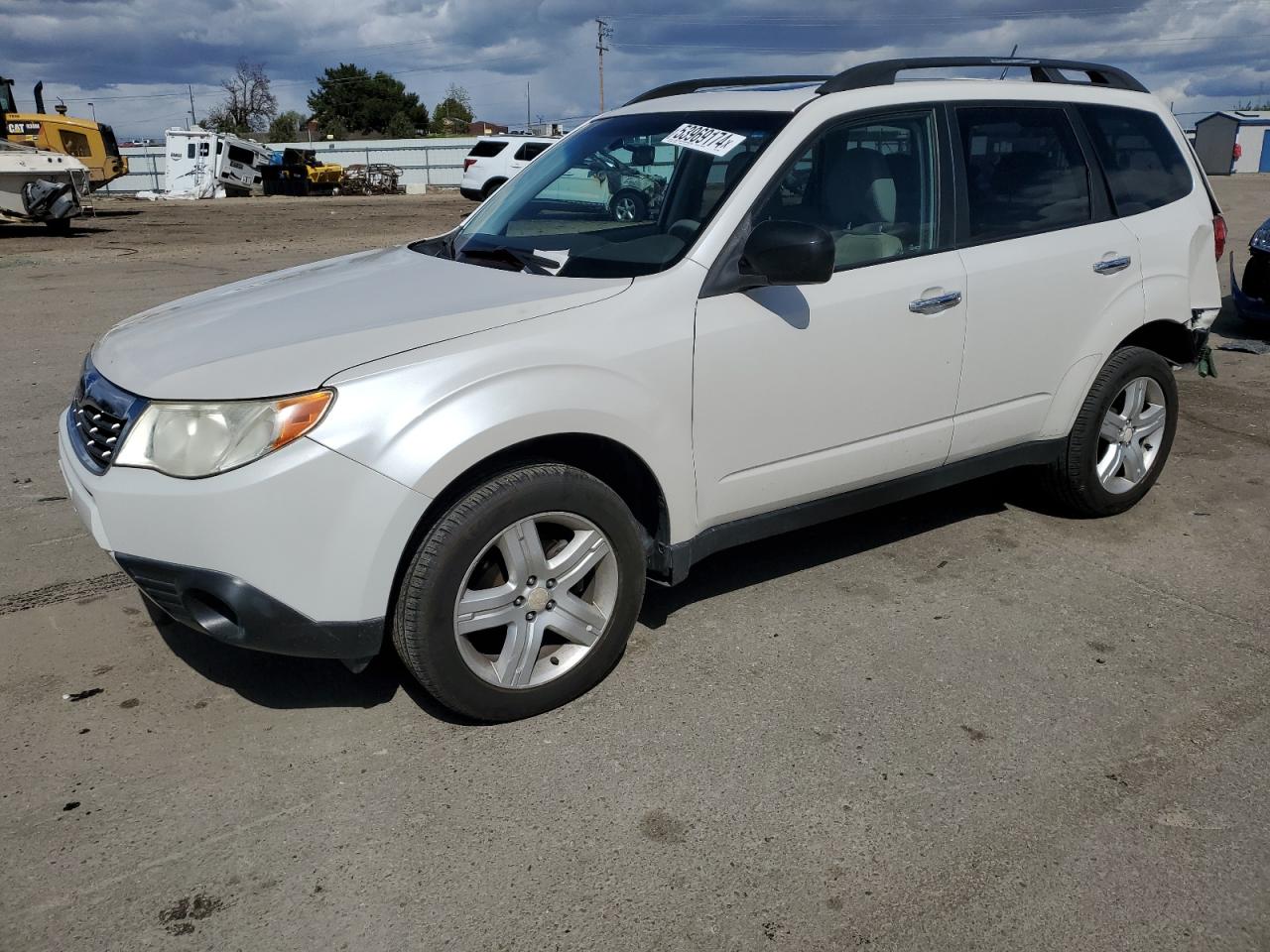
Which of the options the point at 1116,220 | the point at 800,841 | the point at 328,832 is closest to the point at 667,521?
the point at 800,841

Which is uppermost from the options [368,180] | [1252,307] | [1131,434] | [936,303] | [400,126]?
[400,126]

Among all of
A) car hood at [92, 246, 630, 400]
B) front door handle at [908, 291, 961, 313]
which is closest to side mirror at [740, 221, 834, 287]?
car hood at [92, 246, 630, 400]

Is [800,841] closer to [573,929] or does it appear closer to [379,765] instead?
[573,929]

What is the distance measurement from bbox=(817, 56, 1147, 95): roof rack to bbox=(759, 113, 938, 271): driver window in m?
0.17

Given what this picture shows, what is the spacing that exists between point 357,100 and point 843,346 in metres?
91.9

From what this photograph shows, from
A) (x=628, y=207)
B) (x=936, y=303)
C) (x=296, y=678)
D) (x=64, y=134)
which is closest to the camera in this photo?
(x=296, y=678)

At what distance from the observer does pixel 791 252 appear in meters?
3.32

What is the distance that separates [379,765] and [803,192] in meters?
2.32

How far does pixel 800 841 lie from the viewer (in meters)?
2.77

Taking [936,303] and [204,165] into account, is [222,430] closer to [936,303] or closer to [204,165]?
[936,303]

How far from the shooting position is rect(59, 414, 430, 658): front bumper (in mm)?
2771

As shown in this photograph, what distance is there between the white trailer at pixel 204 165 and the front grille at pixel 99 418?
4066 cm

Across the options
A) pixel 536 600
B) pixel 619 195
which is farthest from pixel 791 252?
pixel 536 600

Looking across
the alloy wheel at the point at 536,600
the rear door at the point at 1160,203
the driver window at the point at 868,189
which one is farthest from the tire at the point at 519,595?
the rear door at the point at 1160,203
